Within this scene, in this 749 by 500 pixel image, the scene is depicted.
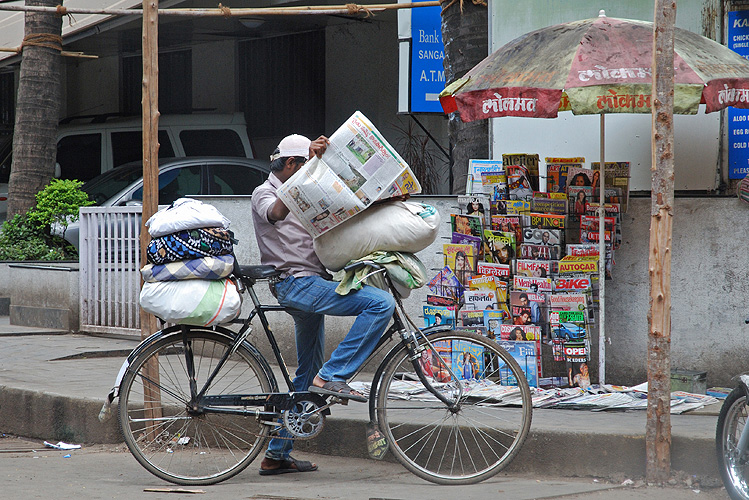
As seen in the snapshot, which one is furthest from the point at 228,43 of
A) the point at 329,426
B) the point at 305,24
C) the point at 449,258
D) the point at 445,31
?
the point at 329,426

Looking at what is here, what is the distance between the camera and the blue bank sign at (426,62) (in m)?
9.23

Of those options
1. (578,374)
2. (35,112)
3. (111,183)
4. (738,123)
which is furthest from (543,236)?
(35,112)

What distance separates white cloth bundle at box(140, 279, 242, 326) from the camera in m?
4.27

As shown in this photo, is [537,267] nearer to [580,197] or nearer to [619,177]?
[580,197]

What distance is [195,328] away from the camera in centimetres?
450

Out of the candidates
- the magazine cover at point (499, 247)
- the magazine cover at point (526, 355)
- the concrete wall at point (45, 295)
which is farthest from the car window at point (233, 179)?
the magazine cover at point (526, 355)

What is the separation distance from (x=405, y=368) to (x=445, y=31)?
4011 millimetres

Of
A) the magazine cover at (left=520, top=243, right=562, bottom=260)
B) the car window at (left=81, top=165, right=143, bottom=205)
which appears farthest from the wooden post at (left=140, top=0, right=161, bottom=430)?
the car window at (left=81, top=165, right=143, bottom=205)

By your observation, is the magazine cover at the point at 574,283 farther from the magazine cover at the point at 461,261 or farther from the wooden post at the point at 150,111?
the wooden post at the point at 150,111

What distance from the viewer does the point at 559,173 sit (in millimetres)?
5992

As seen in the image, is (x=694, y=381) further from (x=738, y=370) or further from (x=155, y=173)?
(x=155, y=173)

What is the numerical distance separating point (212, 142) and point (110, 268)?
3500 millimetres

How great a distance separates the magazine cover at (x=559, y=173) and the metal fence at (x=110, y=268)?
368 cm

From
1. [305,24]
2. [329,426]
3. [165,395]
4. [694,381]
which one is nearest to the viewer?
[165,395]
